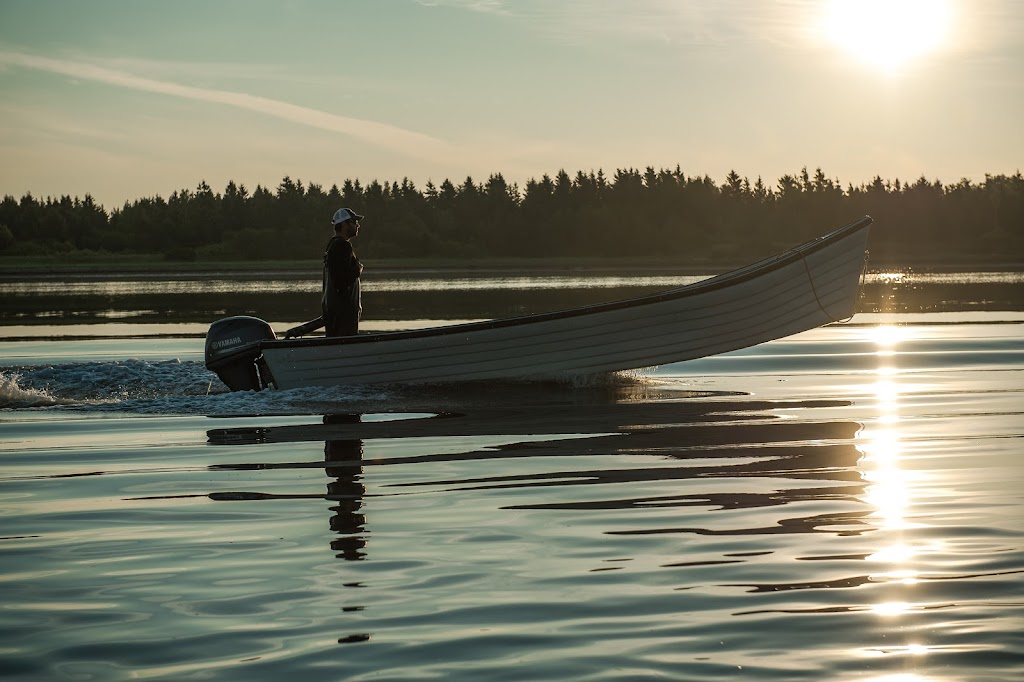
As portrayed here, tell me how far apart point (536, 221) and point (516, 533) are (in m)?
130

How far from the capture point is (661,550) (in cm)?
748

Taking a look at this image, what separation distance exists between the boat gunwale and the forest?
106038mm

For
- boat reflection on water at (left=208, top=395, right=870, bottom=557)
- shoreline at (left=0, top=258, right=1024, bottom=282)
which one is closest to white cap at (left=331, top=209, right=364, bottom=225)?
boat reflection on water at (left=208, top=395, right=870, bottom=557)

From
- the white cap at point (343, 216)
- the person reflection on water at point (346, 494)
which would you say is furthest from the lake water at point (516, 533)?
the white cap at point (343, 216)

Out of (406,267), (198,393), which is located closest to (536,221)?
(406,267)

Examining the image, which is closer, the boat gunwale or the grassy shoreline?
the boat gunwale

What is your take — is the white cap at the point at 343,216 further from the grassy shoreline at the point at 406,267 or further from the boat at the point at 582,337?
the grassy shoreline at the point at 406,267

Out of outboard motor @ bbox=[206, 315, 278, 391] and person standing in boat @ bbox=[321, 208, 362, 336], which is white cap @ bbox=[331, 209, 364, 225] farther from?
outboard motor @ bbox=[206, 315, 278, 391]

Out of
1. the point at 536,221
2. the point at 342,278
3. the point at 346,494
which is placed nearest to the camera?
the point at 346,494

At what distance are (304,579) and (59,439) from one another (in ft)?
22.6

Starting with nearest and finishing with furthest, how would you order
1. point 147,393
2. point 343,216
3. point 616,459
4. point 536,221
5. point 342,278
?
1. point 616,459
2. point 343,216
3. point 342,278
4. point 147,393
5. point 536,221

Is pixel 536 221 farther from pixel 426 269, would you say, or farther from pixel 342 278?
pixel 342 278

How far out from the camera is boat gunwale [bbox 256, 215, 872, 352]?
51.8 feet

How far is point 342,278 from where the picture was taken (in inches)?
628
